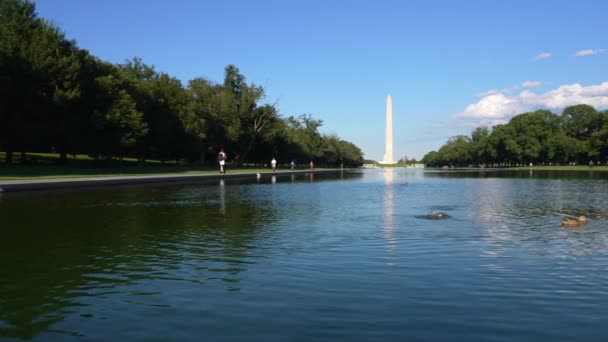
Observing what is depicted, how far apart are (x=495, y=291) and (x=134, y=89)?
76806 millimetres

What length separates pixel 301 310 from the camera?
693cm

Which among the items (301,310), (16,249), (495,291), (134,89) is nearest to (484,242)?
(495,291)

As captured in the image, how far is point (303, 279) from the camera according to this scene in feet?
28.6

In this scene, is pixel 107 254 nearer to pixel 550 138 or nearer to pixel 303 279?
pixel 303 279

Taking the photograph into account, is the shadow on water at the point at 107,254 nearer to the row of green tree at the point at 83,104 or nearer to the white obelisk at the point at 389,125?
the row of green tree at the point at 83,104

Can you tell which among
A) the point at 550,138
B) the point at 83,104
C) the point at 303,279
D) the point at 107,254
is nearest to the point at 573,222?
the point at 303,279

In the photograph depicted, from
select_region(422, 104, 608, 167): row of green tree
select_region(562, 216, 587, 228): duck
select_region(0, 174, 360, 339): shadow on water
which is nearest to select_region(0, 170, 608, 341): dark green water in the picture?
select_region(0, 174, 360, 339): shadow on water

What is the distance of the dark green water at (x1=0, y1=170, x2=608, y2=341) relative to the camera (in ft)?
20.5

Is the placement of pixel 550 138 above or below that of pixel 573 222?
above

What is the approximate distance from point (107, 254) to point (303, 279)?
14.9 feet

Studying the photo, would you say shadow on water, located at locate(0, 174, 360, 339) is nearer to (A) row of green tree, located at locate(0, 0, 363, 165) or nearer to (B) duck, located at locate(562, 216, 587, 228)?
(B) duck, located at locate(562, 216, 587, 228)

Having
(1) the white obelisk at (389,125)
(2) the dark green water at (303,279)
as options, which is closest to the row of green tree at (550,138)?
(1) the white obelisk at (389,125)

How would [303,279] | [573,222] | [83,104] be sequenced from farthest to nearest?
[83,104]
[573,222]
[303,279]

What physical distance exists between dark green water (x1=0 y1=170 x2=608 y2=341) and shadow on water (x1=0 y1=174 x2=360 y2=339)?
0.04 m
